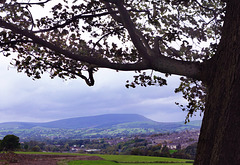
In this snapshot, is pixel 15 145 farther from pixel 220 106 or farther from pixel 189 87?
pixel 220 106

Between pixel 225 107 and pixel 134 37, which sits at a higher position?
pixel 134 37

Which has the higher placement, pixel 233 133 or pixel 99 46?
pixel 99 46

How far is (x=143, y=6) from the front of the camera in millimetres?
12961

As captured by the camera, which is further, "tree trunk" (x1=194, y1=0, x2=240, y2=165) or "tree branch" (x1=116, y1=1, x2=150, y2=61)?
"tree branch" (x1=116, y1=1, x2=150, y2=61)

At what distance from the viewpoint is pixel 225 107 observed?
543 centimetres

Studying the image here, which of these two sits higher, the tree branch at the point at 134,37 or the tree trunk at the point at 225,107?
the tree branch at the point at 134,37

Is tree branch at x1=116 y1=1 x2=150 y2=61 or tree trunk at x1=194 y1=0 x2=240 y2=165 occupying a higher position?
tree branch at x1=116 y1=1 x2=150 y2=61

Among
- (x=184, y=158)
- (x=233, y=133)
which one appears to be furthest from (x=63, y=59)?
(x=184, y=158)

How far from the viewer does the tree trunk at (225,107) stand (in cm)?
523

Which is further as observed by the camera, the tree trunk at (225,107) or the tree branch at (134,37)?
the tree branch at (134,37)

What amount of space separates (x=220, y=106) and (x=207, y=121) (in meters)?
0.47

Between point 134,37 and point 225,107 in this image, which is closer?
point 225,107

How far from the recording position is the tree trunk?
5234 mm

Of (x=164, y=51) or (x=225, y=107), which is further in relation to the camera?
(x=164, y=51)
